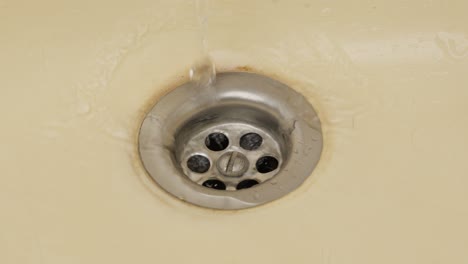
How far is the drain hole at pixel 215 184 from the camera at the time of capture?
61cm

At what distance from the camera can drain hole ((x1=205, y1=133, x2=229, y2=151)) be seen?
0.65m

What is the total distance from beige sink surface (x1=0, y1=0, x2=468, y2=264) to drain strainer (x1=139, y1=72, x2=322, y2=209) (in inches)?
0.6

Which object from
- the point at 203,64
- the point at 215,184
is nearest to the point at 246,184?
the point at 215,184

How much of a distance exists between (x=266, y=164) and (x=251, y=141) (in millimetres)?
29

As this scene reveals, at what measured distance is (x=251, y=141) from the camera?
2.11 ft

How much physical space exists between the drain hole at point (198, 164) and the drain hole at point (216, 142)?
0.01 m

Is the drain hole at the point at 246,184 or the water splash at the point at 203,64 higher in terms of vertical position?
the water splash at the point at 203,64

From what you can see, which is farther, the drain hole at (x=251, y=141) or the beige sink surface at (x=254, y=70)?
the drain hole at (x=251, y=141)

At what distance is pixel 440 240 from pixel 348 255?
7cm

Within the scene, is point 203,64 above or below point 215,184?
above

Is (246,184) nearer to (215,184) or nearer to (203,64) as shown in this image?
(215,184)

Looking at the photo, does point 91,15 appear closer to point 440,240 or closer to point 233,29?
point 233,29

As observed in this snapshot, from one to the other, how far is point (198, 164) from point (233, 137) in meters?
0.04

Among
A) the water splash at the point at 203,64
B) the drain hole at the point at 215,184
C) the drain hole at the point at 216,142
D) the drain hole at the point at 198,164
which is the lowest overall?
the drain hole at the point at 215,184
